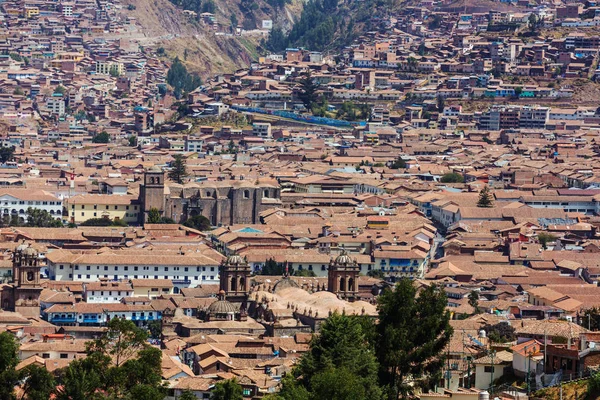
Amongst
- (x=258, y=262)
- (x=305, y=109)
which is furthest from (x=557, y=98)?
(x=258, y=262)

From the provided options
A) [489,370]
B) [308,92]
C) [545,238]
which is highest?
[489,370]

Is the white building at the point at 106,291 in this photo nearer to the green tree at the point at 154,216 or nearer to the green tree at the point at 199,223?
the green tree at the point at 154,216

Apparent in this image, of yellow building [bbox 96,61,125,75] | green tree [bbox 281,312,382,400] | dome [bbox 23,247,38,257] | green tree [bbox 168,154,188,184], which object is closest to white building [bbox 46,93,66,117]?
yellow building [bbox 96,61,125,75]

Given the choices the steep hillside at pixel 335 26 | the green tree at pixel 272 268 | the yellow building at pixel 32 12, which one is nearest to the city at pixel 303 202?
the steep hillside at pixel 335 26

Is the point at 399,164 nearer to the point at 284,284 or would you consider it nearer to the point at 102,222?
the point at 102,222

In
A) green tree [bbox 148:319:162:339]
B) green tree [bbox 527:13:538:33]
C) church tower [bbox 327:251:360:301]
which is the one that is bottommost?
green tree [bbox 148:319:162:339]

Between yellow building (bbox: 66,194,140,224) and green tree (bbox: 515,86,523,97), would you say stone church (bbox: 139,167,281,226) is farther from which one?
green tree (bbox: 515,86,523,97)

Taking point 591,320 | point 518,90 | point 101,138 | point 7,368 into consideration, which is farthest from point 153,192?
point 7,368
